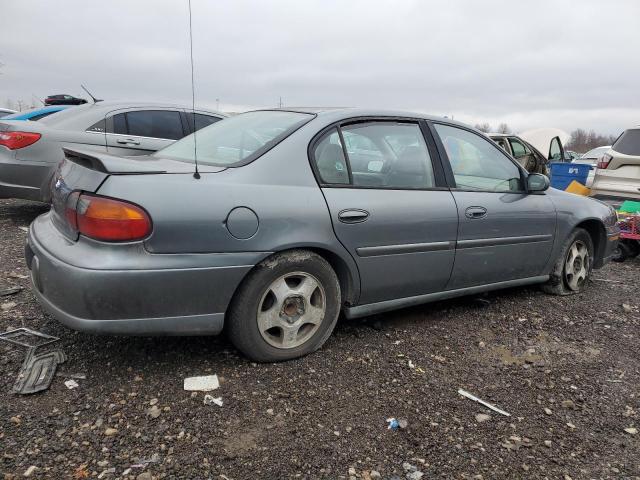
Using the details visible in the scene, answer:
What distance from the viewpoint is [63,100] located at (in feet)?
38.8

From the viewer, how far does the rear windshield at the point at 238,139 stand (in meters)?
2.94

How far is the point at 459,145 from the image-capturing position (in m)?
3.82

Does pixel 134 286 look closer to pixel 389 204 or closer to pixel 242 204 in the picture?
pixel 242 204

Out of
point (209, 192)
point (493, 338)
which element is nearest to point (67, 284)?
point (209, 192)

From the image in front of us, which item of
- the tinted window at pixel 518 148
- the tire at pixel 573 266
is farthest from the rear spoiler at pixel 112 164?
the tinted window at pixel 518 148

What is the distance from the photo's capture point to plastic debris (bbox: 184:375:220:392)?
2.63 m

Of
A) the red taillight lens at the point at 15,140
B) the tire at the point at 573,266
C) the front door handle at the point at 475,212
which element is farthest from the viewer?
the red taillight lens at the point at 15,140

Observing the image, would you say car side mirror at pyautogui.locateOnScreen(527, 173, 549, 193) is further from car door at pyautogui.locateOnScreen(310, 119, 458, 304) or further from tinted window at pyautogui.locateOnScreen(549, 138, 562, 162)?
tinted window at pyautogui.locateOnScreen(549, 138, 562, 162)

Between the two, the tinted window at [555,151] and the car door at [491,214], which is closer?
the car door at [491,214]

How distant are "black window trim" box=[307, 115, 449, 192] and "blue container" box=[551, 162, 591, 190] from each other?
21.8 feet

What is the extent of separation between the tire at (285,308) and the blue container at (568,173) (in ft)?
25.1

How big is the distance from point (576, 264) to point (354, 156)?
2685mm

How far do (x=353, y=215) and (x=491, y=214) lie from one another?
1269 mm

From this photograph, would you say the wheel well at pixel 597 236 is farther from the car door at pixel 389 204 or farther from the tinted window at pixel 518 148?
the tinted window at pixel 518 148
